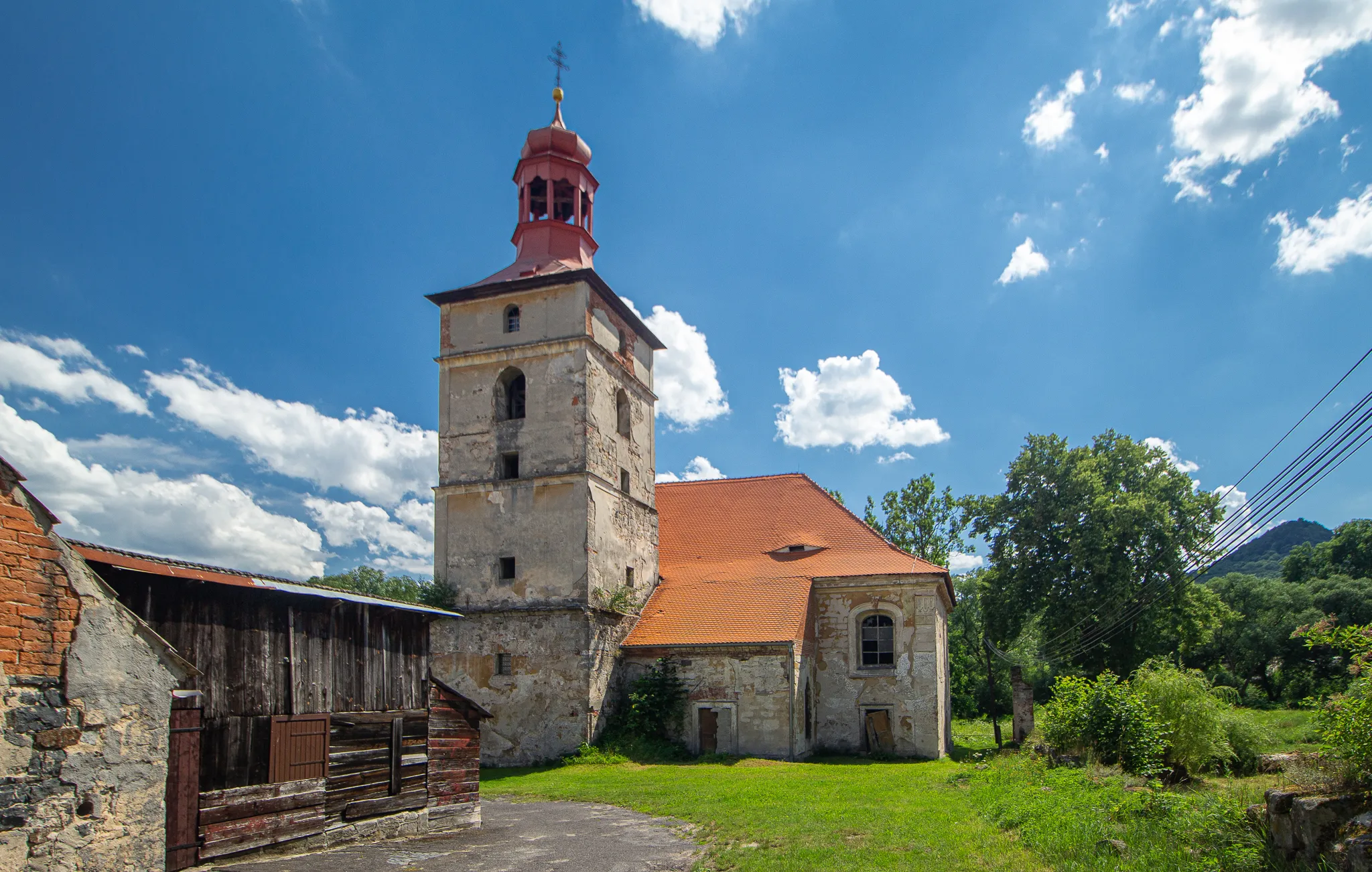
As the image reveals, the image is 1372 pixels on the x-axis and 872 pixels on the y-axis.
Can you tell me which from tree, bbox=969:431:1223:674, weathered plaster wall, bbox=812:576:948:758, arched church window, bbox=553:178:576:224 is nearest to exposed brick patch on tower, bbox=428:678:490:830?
weathered plaster wall, bbox=812:576:948:758

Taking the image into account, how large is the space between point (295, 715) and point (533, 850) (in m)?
3.40

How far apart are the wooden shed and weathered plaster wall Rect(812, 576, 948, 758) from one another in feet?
43.3

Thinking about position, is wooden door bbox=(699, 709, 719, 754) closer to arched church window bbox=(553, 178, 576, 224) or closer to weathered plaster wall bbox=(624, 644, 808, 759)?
weathered plaster wall bbox=(624, 644, 808, 759)

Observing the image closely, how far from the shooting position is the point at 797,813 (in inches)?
505

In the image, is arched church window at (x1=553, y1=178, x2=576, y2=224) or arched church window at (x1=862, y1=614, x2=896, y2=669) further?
arched church window at (x1=553, y1=178, x2=576, y2=224)

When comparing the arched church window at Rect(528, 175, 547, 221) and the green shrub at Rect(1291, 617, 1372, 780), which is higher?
the arched church window at Rect(528, 175, 547, 221)

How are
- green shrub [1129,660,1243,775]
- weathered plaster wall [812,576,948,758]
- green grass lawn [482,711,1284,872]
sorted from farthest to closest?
weathered plaster wall [812,576,948,758]
green shrub [1129,660,1243,775]
green grass lawn [482,711,1284,872]

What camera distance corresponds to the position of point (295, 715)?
11.0 meters

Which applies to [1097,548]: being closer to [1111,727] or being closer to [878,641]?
[878,641]

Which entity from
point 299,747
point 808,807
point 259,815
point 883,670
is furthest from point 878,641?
point 259,815

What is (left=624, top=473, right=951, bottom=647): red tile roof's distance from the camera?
23703 millimetres

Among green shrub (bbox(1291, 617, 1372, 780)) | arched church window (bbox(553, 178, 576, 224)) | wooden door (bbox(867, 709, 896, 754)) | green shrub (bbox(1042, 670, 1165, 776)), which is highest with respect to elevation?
arched church window (bbox(553, 178, 576, 224))

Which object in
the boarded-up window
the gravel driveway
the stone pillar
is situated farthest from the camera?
the stone pillar

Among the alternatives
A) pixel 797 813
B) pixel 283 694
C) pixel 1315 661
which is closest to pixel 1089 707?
pixel 797 813
